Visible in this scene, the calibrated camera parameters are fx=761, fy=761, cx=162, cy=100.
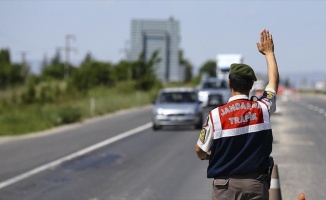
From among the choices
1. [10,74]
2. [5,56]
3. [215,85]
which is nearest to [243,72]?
[215,85]

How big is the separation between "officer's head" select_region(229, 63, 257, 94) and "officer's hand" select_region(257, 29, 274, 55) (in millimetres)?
411

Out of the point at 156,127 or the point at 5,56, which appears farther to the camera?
the point at 5,56

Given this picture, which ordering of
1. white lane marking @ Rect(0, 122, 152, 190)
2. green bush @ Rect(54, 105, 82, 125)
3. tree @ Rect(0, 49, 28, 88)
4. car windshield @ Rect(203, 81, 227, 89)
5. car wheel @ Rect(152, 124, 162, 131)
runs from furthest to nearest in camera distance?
1. tree @ Rect(0, 49, 28, 88)
2. car windshield @ Rect(203, 81, 227, 89)
3. green bush @ Rect(54, 105, 82, 125)
4. car wheel @ Rect(152, 124, 162, 131)
5. white lane marking @ Rect(0, 122, 152, 190)

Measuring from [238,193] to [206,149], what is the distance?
36cm

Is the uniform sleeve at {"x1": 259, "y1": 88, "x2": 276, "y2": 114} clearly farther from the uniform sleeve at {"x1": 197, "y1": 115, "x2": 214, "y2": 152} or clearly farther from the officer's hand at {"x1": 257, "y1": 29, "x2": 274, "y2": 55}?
the uniform sleeve at {"x1": 197, "y1": 115, "x2": 214, "y2": 152}

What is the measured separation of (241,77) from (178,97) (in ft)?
75.4

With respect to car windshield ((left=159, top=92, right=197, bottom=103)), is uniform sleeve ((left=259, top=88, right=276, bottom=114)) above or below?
above

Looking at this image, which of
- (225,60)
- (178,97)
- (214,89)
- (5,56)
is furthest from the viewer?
(5,56)

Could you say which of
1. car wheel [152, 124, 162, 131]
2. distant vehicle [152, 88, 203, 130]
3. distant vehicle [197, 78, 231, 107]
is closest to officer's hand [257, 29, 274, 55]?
distant vehicle [152, 88, 203, 130]

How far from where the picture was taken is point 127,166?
15477mm

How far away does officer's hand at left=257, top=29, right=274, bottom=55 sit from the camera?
539 cm

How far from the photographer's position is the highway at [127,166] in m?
11.7

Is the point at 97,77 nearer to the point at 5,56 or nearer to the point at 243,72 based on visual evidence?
the point at 5,56

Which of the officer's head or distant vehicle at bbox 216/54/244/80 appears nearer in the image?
the officer's head
